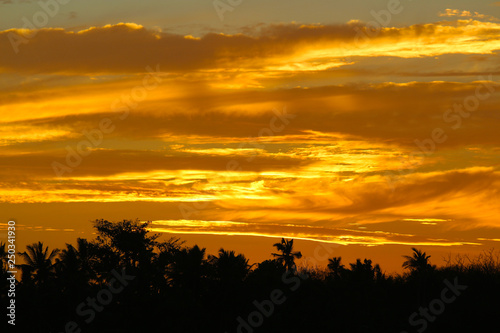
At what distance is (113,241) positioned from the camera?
96.9 m

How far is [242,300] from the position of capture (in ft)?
193

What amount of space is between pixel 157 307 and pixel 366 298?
18763 millimetres

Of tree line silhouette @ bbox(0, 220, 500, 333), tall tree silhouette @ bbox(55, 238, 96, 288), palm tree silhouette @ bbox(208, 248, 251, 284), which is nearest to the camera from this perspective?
tree line silhouette @ bbox(0, 220, 500, 333)

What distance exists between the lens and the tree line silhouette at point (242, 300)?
167 feet

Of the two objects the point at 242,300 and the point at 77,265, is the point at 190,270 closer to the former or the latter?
the point at 242,300

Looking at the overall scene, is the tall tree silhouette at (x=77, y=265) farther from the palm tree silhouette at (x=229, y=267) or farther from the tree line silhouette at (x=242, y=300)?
the palm tree silhouette at (x=229, y=267)

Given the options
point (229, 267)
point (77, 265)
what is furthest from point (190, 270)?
point (77, 265)

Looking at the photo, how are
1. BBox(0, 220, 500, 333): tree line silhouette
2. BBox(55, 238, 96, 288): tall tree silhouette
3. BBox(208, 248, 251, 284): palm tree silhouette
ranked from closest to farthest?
BBox(0, 220, 500, 333): tree line silhouette → BBox(208, 248, 251, 284): palm tree silhouette → BBox(55, 238, 96, 288): tall tree silhouette

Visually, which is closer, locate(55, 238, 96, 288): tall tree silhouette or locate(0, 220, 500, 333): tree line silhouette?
locate(0, 220, 500, 333): tree line silhouette

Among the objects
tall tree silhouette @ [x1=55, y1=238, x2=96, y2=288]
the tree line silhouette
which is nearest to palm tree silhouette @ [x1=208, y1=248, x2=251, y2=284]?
the tree line silhouette

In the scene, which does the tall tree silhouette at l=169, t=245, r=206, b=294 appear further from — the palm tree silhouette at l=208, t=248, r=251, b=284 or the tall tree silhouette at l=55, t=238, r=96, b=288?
the tall tree silhouette at l=55, t=238, r=96, b=288

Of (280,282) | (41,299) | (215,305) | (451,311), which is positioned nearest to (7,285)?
(41,299)

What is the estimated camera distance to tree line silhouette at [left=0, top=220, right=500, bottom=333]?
50750 millimetres

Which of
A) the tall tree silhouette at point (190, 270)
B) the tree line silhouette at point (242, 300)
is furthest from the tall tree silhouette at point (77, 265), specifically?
the tall tree silhouette at point (190, 270)
